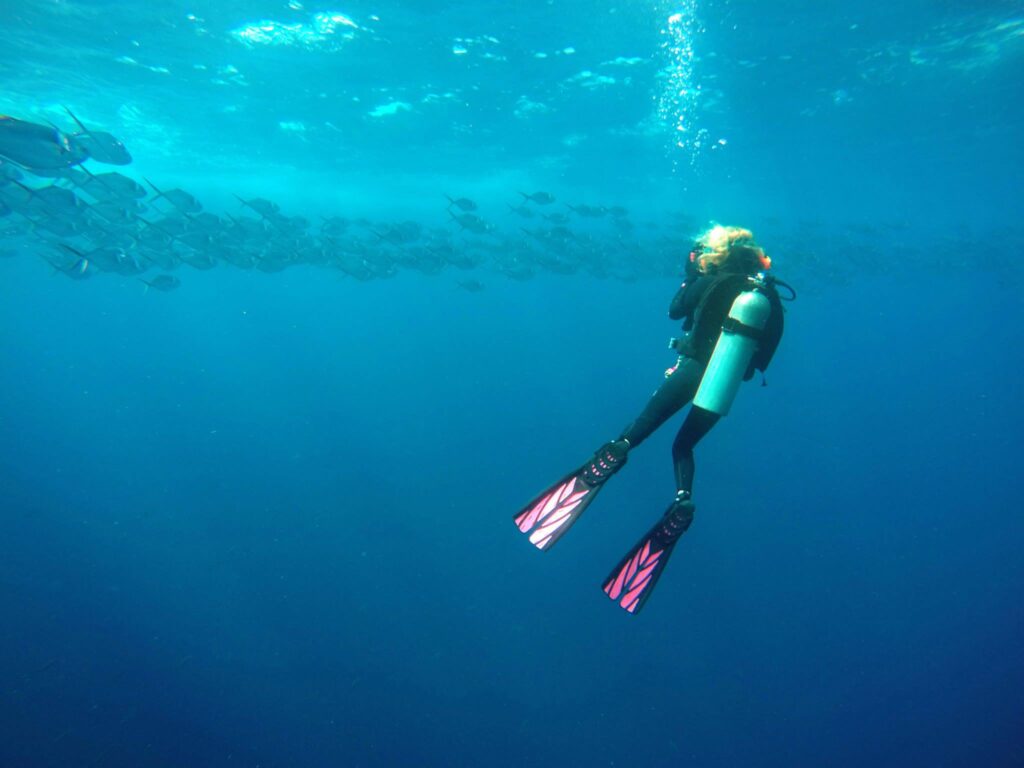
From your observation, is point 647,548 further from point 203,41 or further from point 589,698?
point 203,41

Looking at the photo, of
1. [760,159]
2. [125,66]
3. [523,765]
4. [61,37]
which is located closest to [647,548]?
[523,765]

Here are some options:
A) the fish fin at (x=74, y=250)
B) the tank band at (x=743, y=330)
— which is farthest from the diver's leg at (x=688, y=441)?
the fish fin at (x=74, y=250)

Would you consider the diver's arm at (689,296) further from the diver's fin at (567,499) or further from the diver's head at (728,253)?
the diver's fin at (567,499)

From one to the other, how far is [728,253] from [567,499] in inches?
105

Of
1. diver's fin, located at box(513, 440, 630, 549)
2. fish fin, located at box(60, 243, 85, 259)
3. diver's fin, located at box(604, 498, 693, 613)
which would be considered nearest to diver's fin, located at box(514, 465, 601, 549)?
diver's fin, located at box(513, 440, 630, 549)

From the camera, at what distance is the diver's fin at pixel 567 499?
4.31 metres

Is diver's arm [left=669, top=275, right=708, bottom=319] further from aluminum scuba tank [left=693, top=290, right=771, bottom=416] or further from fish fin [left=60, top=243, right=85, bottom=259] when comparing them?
fish fin [left=60, top=243, right=85, bottom=259]

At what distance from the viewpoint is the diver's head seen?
167 inches

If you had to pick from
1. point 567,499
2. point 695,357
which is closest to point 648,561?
point 567,499

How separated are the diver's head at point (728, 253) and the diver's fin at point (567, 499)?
1.82 m

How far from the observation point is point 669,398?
4430 millimetres

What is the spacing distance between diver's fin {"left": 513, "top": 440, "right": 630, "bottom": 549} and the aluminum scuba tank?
2.96 feet

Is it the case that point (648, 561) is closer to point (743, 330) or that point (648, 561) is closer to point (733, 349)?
point (733, 349)

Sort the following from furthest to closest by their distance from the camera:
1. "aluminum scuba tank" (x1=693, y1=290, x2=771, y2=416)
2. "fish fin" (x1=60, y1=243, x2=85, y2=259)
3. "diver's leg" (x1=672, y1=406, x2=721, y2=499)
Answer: "fish fin" (x1=60, y1=243, x2=85, y2=259), "diver's leg" (x1=672, y1=406, x2=721, y2=499), "aluminum scuba tank" (x1=693, y1=290, x2=771, y2=416)
